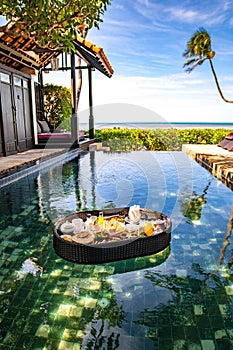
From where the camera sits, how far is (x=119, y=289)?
288 centimetres

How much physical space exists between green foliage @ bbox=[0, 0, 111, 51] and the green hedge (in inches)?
400

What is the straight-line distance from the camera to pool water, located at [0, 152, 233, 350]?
2248 millimetres

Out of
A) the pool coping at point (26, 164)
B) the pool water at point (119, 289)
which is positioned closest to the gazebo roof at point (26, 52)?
the pool coping at point (26, 164)

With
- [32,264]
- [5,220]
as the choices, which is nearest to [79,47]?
[5,220]

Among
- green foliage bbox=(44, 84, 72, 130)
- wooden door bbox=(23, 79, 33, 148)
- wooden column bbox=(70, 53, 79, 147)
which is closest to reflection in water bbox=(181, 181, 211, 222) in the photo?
wooden column bbox=(70, 53, 79, 147)

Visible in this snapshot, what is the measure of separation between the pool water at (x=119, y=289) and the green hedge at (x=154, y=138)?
31.9ft

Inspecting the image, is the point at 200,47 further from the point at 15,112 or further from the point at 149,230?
the point at 149,230

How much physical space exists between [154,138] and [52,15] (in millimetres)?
11037

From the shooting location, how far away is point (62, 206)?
561 centimetres

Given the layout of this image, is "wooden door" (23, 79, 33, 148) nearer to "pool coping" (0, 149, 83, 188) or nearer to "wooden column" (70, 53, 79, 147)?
"pool coping" (0, 149, 83, 188)

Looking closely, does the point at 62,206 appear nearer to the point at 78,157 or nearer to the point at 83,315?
the point at 83,315

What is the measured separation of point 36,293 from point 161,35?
95.0 ft

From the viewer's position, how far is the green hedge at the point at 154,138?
49.8 feet

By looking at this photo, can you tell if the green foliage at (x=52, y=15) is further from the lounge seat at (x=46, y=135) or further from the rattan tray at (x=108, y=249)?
the lounge seat at (x=46, y=135)
